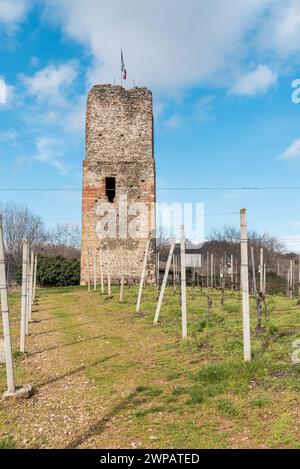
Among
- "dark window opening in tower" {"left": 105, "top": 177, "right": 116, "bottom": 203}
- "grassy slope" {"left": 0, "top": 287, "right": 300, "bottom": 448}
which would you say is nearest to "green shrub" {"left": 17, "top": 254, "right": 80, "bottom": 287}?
"dark window opening in tower" {"left": 105, "top": 177, "right": 116, "bottom": 203}

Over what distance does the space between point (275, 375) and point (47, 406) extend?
9.52 ft

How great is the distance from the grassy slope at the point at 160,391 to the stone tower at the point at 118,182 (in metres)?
17.2

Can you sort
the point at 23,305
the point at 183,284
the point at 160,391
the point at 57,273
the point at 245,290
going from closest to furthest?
the point at 160,391 < the point at 245,290 < the point at 23,305 < the point at 183,284 < the point at 57,273

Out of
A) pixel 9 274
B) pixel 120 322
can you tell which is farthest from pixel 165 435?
pixel 9 274

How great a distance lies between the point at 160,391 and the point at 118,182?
2233cm

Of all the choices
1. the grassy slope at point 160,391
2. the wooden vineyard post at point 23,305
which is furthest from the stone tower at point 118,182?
the grassy slope at point 160,391

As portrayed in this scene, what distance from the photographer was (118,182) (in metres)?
26.8

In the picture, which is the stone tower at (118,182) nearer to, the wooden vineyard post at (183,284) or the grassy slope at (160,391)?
the wooden vineyard post at (183,284)

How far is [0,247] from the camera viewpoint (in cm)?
559

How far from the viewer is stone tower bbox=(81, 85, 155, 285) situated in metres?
26.5

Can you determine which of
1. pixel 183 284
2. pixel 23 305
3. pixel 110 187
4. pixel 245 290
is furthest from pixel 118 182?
pixel 245 290

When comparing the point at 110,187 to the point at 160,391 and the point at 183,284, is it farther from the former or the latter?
the point at 160,391
